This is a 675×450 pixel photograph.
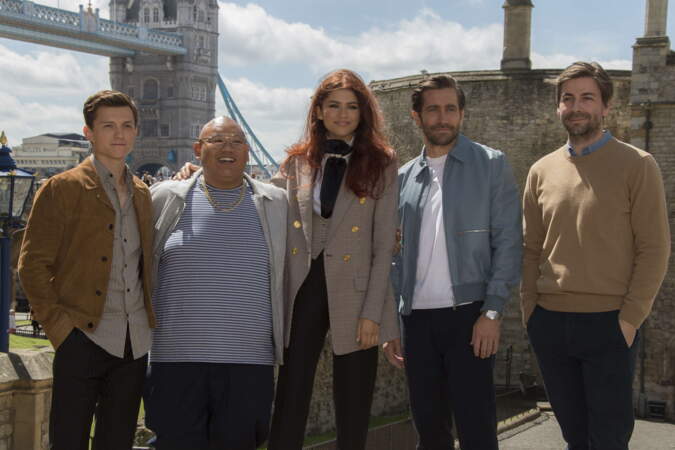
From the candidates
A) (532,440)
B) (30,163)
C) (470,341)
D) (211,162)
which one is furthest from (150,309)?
(30,163)

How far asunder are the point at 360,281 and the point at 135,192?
1.00 meters

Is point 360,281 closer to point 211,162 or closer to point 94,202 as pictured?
point 211,162

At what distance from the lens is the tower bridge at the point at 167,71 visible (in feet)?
263

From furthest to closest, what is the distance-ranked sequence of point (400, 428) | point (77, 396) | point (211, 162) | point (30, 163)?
1. point (30, 163)
2. point (400, 428)
3. point (211, 162)
4. point (77, 396)

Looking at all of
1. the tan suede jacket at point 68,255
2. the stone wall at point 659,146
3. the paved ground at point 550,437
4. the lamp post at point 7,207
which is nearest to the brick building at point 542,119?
the stone wall at point 659,146

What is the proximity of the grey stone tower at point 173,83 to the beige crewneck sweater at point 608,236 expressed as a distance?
7779 cm

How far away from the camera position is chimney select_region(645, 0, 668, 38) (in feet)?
47.1

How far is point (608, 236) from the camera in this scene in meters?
3.21

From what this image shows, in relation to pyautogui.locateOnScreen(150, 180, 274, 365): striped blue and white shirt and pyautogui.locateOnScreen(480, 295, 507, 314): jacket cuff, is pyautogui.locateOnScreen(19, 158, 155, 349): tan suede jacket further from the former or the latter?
pyautogui.locateOnScreen(480, 295, 507, 314): jacket cuff

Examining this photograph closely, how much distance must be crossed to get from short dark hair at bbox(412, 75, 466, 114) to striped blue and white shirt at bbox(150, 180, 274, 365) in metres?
0.88

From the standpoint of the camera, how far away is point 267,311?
326 cm

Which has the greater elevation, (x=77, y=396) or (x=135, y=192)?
(x=135, y=192)

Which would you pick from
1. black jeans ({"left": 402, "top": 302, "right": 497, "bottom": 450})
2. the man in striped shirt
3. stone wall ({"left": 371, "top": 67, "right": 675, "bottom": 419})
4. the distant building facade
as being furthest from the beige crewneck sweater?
the distant building facade

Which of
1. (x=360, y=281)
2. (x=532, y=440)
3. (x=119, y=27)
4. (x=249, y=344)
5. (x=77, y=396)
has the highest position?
(x=119, y=27)
